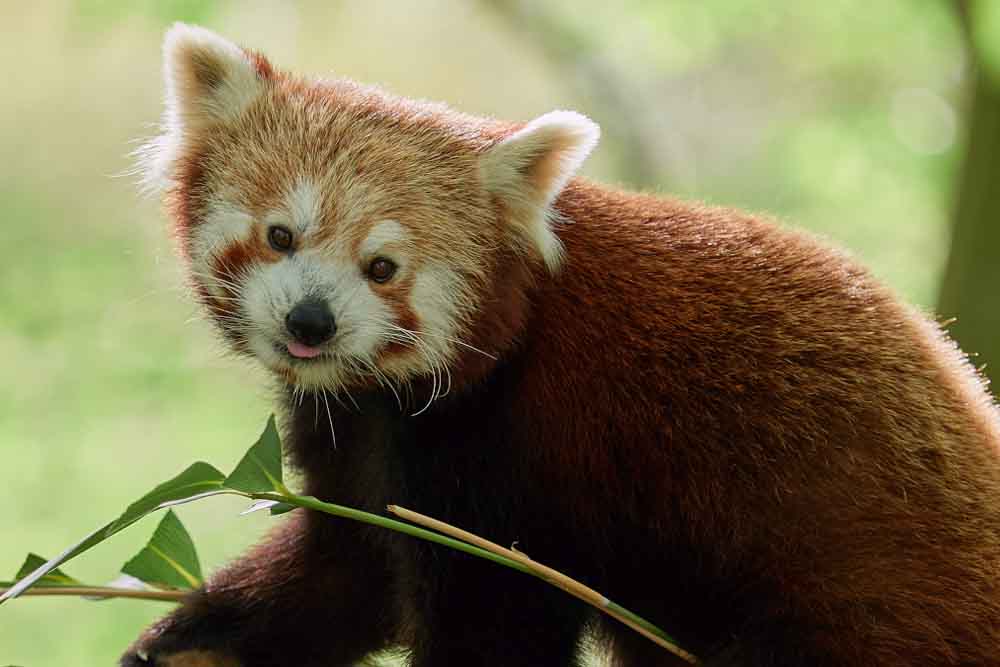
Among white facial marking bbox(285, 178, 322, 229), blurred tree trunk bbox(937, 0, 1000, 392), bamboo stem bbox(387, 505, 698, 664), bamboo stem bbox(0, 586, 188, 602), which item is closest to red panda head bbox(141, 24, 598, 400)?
white facial marking bbox(285, 178, 322, 229)

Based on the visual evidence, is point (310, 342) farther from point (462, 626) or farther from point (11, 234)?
point (11, 234)

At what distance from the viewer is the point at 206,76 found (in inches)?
100

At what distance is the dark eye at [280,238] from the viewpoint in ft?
7.51

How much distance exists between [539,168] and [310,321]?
579 mm

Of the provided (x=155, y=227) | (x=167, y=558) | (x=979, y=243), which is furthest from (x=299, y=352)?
(x=155, y=227)

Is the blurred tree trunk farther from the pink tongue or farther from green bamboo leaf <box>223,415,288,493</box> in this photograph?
green bamboo leaf <box>223,415,288,493</box>

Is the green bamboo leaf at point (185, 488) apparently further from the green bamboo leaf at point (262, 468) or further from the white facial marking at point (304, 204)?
the white facial marking at point (304, 204)

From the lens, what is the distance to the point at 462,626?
8.16 feet

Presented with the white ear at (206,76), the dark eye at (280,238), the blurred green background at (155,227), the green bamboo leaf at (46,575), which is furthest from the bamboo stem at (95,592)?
the blurred green background at (155,227)

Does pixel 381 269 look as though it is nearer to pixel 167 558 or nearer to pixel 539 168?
pixel 539 168

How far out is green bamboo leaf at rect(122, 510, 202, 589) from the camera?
2.20 m

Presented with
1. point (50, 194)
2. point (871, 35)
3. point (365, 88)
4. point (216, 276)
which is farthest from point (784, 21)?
point (50, 194)

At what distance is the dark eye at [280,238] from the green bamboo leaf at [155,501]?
48cm

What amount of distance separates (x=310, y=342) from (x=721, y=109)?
30.3 feet
